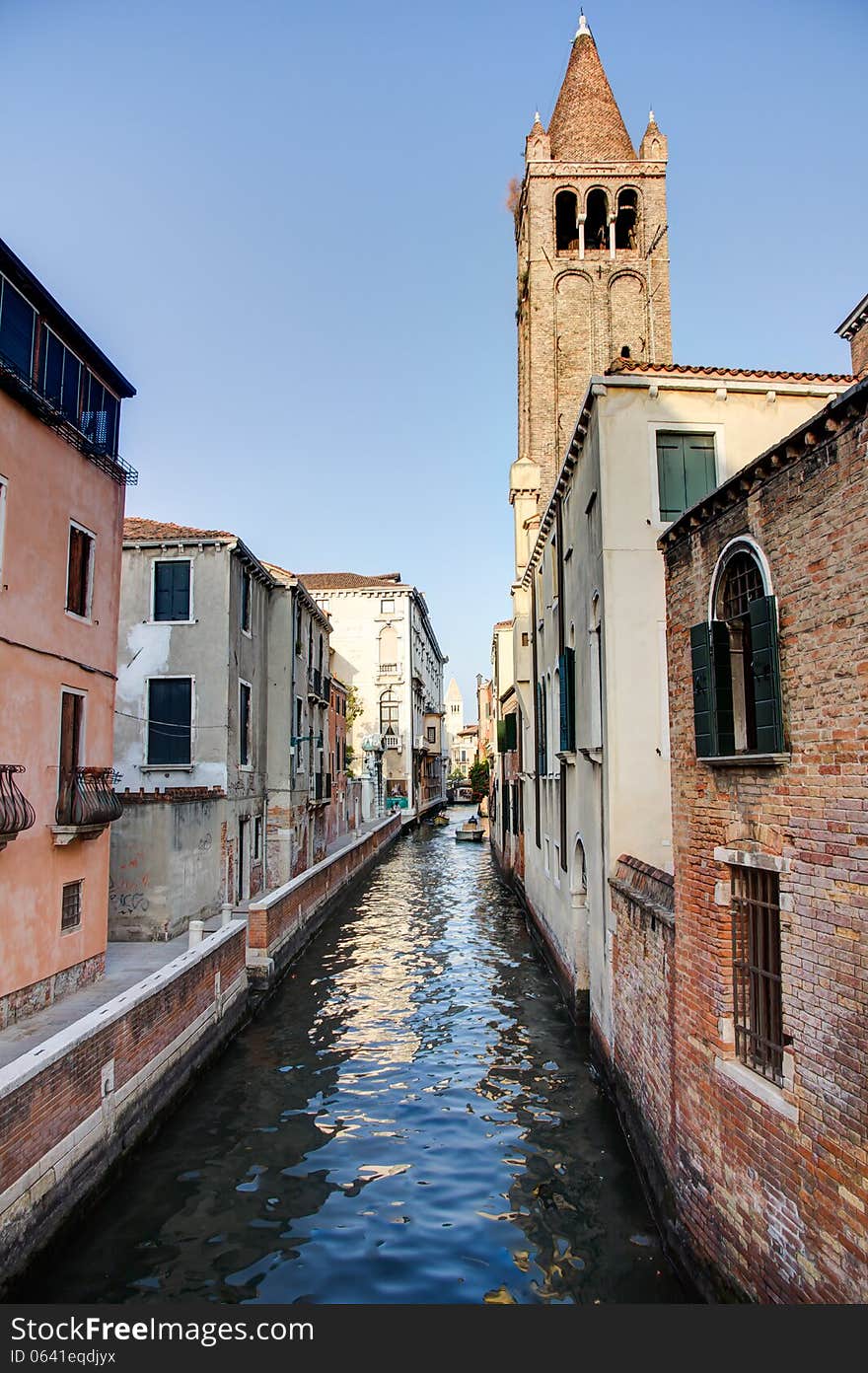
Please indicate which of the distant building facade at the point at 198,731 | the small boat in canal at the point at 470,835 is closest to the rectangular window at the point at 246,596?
the distant building facade at the point at 198,731

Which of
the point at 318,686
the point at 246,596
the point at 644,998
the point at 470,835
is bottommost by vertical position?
the point at 470,835

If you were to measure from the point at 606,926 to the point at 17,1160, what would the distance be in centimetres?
639

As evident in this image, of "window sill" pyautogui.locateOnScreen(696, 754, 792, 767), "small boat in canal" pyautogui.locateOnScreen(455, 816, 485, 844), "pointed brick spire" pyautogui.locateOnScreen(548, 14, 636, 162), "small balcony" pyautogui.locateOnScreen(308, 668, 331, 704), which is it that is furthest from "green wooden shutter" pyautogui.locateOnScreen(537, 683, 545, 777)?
"pointed brick spire" pyautogui.locateOnScreen(548, 14, 636, 162)

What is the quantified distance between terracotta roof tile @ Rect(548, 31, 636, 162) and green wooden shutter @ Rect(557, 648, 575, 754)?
1253 inches

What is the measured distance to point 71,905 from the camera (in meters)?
11.5

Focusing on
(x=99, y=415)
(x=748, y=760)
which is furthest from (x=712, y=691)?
(x=99, y=415)

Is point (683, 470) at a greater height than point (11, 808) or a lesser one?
greater

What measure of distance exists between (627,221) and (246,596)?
89.1 ft

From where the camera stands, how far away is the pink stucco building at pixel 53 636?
989 centimetres

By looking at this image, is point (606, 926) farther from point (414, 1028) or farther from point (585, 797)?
point (414, 1028)

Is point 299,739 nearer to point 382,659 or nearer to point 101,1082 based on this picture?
point 101,1082

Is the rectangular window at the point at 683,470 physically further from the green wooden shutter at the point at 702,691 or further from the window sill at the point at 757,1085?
the window sill at the point at 757,1085

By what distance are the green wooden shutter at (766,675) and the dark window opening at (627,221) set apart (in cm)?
A: 3585

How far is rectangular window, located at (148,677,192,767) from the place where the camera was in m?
19.0
